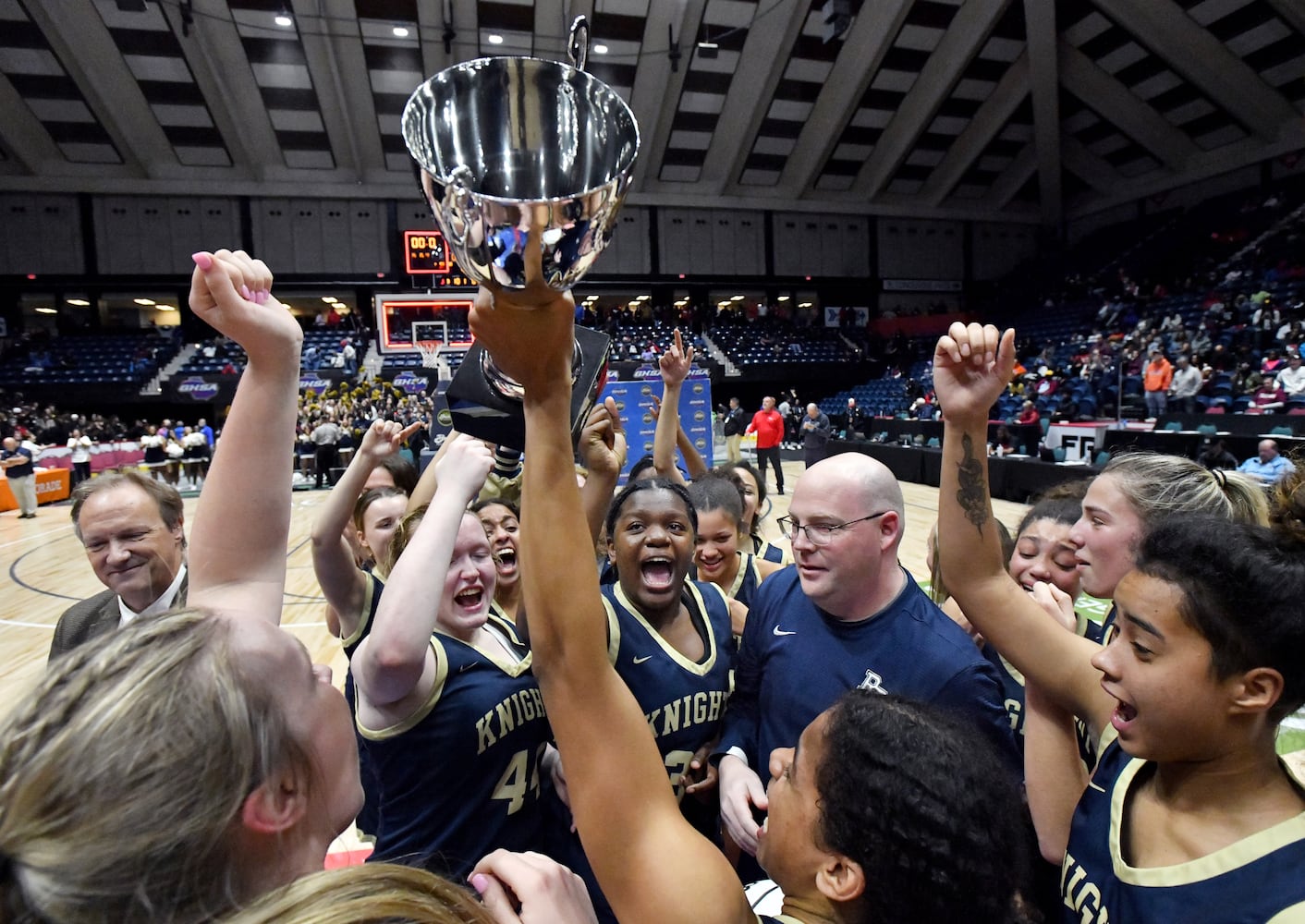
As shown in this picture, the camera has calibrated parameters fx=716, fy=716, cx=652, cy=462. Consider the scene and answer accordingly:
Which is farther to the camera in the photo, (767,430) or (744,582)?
(767,430)

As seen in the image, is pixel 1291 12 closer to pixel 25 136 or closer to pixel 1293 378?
pixel 1293 378

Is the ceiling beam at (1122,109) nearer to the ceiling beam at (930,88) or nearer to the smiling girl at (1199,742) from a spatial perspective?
the ceiling beam at (930,88)

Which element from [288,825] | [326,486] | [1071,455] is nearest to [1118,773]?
[288,825]

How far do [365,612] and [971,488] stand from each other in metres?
1.63

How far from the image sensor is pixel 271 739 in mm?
780

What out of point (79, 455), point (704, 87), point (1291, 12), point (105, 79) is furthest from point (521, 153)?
point (1291, 12)

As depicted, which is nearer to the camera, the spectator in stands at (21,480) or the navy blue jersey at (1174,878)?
the navy blue jersey at (1174,878)

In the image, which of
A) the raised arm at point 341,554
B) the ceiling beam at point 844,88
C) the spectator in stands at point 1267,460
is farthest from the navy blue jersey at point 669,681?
the ceiling beam at point 844,88

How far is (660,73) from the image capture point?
18922 mm

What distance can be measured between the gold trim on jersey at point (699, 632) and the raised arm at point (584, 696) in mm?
1029

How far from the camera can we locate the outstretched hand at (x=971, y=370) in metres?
1.42

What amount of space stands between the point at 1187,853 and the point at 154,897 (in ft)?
4.39

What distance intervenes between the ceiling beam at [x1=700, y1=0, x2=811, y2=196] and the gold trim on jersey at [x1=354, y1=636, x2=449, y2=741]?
779 inches

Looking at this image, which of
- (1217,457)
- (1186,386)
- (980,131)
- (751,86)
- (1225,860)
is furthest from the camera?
(980,131)
